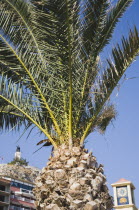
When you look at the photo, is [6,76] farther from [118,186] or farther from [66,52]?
[118,186]

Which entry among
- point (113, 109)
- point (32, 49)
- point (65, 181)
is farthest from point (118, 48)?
point (65, 181)

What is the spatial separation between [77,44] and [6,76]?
5.29 ft

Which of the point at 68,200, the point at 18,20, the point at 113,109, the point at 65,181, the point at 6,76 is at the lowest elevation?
the point at 68,200

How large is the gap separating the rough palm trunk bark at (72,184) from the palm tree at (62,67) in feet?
0.08

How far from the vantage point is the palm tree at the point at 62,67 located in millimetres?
5562

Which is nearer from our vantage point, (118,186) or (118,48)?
(118,48)

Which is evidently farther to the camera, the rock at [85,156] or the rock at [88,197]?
the rock at [85,156]

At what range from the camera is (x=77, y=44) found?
593 centimetres

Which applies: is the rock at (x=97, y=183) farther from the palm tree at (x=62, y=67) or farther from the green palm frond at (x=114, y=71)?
the green palm frond at (x=114, y=71)

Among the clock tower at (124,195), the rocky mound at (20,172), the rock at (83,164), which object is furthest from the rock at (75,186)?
→ the rocky mound at (20,172)

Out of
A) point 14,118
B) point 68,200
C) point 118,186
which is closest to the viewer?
point 68,200

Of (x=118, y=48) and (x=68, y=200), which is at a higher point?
(x=118, y=48)

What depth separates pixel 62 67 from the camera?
5.98 metres

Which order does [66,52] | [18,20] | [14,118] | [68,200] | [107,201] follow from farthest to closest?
[14,118]
[18,20]
[66,52]
[107,201]
[68,200]
